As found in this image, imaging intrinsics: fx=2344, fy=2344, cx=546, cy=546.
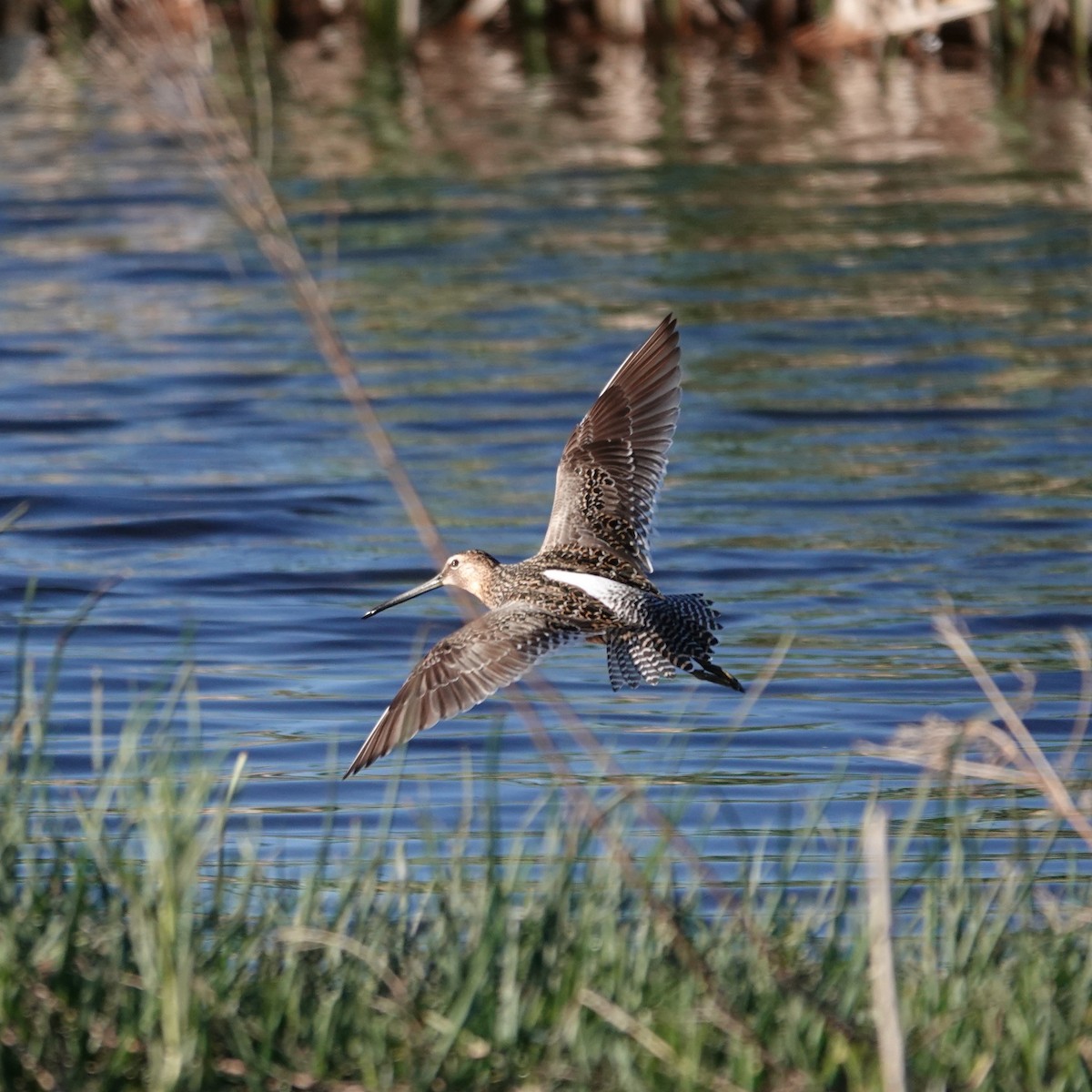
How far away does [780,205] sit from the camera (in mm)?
16266

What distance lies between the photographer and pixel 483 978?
3.83 meters

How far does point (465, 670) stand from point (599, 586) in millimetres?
873

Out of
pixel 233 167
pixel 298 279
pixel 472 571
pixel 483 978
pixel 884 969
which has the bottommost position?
pixel 472 571

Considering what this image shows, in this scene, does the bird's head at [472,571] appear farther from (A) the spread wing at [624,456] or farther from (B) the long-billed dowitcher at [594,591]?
(A) the spread wing at [624,456]

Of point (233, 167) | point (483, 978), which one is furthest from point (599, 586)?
point (233, 167)

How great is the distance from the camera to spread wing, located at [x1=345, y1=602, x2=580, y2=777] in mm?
5629

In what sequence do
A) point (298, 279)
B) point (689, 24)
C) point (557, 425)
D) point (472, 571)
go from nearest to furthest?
point (298, 279)
point (472, 571)
point (557, 425)
point (689, 24)

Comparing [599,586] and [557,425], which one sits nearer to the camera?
[599,586]

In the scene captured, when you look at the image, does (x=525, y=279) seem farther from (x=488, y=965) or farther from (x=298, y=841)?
(x=488, y=965)

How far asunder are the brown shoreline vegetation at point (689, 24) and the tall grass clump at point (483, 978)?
15133mm

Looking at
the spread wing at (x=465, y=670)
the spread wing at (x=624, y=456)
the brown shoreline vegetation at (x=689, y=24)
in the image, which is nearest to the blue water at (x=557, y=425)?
the spread wing at (x=465, y=670)

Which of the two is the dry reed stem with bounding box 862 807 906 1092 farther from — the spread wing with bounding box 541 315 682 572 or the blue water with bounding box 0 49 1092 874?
the spread wing with bounding box 541 315 682 572

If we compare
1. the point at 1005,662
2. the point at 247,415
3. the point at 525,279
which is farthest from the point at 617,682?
the point at 525,279

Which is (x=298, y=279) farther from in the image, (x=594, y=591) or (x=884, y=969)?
(x=594, y=591)
